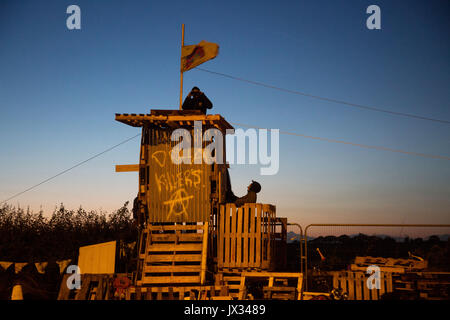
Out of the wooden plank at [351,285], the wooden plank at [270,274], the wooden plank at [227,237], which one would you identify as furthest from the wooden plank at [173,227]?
the wooden plank at [351,285]

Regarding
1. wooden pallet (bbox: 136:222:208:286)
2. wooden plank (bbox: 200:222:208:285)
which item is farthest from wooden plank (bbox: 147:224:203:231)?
wooden plank (bbox: 200:222:208:285)

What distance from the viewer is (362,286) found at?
14.1 metres

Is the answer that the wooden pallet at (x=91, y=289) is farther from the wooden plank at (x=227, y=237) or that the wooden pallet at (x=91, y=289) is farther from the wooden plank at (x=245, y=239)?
the wooden plank at (x=245, y=239)

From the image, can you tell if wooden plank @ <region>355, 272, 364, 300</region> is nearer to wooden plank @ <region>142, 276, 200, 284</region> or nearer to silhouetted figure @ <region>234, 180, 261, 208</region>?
silhouetted figure @ <region>234, 180, 261, 208</region>

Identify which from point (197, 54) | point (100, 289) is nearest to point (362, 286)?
point (100, 289)

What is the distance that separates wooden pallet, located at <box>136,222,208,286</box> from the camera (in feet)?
50.4

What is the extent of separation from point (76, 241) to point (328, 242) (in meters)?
13.5

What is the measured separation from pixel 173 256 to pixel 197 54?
8.70 metres

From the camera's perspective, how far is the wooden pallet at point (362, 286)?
1404 centimetres

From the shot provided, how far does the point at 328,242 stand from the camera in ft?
65.8

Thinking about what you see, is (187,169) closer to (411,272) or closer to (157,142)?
(157,142)

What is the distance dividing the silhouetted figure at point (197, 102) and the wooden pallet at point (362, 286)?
8.93 meters

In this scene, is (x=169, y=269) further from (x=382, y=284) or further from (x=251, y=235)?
(x=382, y=284)

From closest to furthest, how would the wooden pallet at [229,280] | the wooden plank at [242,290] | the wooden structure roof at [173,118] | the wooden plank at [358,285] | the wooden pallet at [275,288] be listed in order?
the wooden pallet at [275,288], the wooden plank at [242,290], the wooden plank at [358,285], the wooden pallet at [229,280], the wooden structure roof at [173,118]
